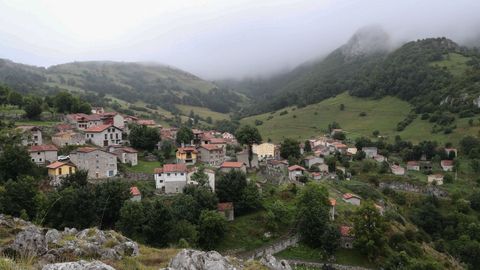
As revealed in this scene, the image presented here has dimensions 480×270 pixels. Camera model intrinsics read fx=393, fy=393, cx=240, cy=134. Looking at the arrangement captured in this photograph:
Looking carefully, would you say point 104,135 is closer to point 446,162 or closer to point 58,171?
point 58,171

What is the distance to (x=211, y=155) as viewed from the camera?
5809cm

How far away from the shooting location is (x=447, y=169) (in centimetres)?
7738

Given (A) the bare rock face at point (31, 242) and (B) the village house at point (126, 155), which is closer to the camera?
(A) the bare rock face at point (31, 242)

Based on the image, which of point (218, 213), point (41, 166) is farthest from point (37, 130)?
point (218, 213)

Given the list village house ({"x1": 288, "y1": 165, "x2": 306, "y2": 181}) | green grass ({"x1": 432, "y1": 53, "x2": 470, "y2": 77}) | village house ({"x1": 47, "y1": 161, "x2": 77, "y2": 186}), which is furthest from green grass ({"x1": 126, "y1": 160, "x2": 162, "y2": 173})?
green grass ({"x1": 432, "y1": 53, "x2": 470, "y2": 77})

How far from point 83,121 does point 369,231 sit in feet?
152

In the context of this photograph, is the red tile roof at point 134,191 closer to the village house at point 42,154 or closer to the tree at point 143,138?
the village house at point 42,154

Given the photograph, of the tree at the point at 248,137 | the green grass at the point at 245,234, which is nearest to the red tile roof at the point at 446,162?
the tree at the point at 248,137

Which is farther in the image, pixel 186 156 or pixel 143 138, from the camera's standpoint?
pixel 143 138

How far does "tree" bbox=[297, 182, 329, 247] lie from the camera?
39.1 m

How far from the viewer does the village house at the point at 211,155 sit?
190 ft

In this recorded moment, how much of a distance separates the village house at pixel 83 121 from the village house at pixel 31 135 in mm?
9399

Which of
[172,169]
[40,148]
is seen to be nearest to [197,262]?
[172,169]

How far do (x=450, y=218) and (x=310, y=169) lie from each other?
74.4 ft
